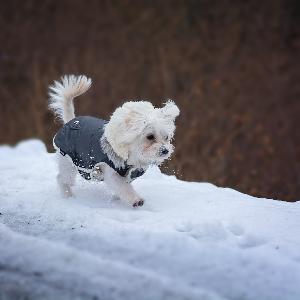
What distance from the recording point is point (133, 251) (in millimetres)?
3025

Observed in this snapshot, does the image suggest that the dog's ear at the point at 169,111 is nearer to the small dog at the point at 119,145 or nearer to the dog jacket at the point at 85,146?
the small dog at the point at 119,145

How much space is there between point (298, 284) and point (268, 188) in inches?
191

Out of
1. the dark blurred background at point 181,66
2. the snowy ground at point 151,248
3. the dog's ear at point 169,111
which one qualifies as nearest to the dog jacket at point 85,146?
the snowy ground at point 151,248

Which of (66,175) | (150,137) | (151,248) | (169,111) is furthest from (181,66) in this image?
(151,248)

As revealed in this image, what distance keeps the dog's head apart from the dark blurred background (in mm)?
5544

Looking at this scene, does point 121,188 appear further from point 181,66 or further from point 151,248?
point 181,66

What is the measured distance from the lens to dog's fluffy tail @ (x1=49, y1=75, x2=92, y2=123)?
450 centimetres

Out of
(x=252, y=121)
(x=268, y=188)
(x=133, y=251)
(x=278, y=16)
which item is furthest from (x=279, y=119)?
(x=133, y=251)

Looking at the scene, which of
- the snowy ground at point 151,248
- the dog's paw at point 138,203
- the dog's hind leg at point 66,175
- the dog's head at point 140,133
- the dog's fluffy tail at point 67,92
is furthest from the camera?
the dog's fluffy tail at point 67,92

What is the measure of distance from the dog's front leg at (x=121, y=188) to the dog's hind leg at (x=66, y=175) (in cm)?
47

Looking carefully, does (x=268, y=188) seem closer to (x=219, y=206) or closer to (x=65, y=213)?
(x=219, y=206)

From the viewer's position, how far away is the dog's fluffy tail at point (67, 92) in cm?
450

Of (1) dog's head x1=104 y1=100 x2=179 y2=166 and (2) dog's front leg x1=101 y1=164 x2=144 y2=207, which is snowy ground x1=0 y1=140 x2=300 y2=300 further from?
(1) dog's head x1=104 y1=100 x2=179 y2=166

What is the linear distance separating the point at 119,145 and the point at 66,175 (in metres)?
0.77
